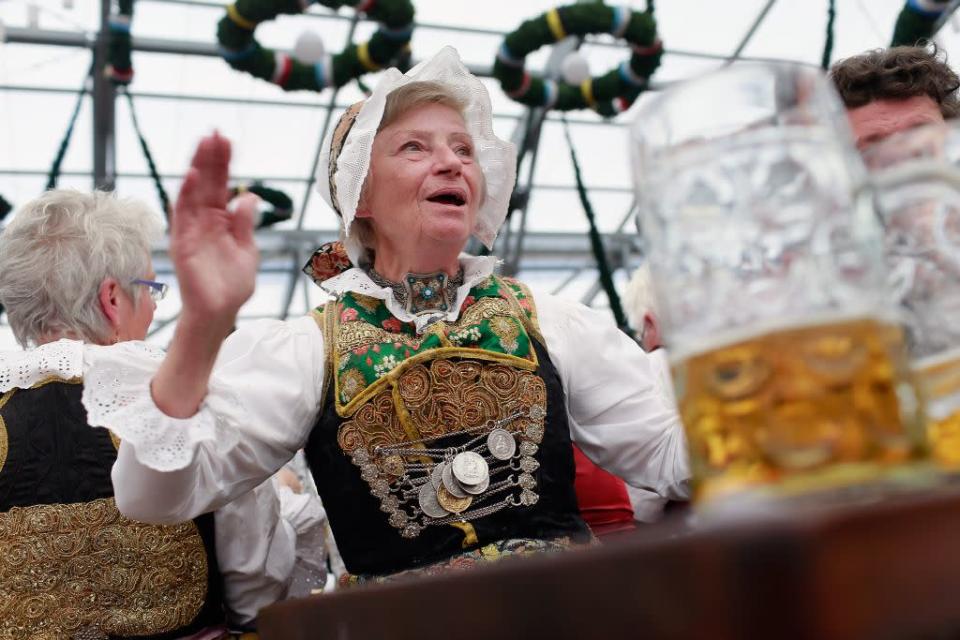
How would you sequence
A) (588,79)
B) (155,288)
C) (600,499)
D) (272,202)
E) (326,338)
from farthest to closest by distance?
(588,79) < (272,202) < (600,499) < (155,288) < (326,338)

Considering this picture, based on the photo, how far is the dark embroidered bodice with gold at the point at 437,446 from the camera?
155 centimetres

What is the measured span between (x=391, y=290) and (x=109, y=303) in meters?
0.65

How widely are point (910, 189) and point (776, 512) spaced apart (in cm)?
33

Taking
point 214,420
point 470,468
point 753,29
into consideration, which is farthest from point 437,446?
point 753,29

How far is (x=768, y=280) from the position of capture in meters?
0.57

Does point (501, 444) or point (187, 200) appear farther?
point (501, 444)

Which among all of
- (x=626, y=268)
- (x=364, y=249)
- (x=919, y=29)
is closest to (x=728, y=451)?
(x=364, y=249)

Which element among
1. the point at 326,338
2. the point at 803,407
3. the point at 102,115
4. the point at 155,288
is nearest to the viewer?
the point at 803,407

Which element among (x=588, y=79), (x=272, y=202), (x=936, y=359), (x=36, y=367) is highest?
(x=936, y=359)

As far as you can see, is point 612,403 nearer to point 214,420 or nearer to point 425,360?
point 425,360

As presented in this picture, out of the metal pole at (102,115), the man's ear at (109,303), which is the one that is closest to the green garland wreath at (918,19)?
the man's ear at (109,303)

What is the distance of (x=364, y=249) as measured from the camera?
1953 mm

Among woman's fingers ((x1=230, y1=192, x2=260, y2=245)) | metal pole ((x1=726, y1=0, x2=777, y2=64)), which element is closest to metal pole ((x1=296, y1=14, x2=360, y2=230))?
metal pole ((x1=726, y1=0, x2=777, y2=64))

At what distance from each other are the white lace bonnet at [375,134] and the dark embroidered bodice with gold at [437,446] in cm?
29
